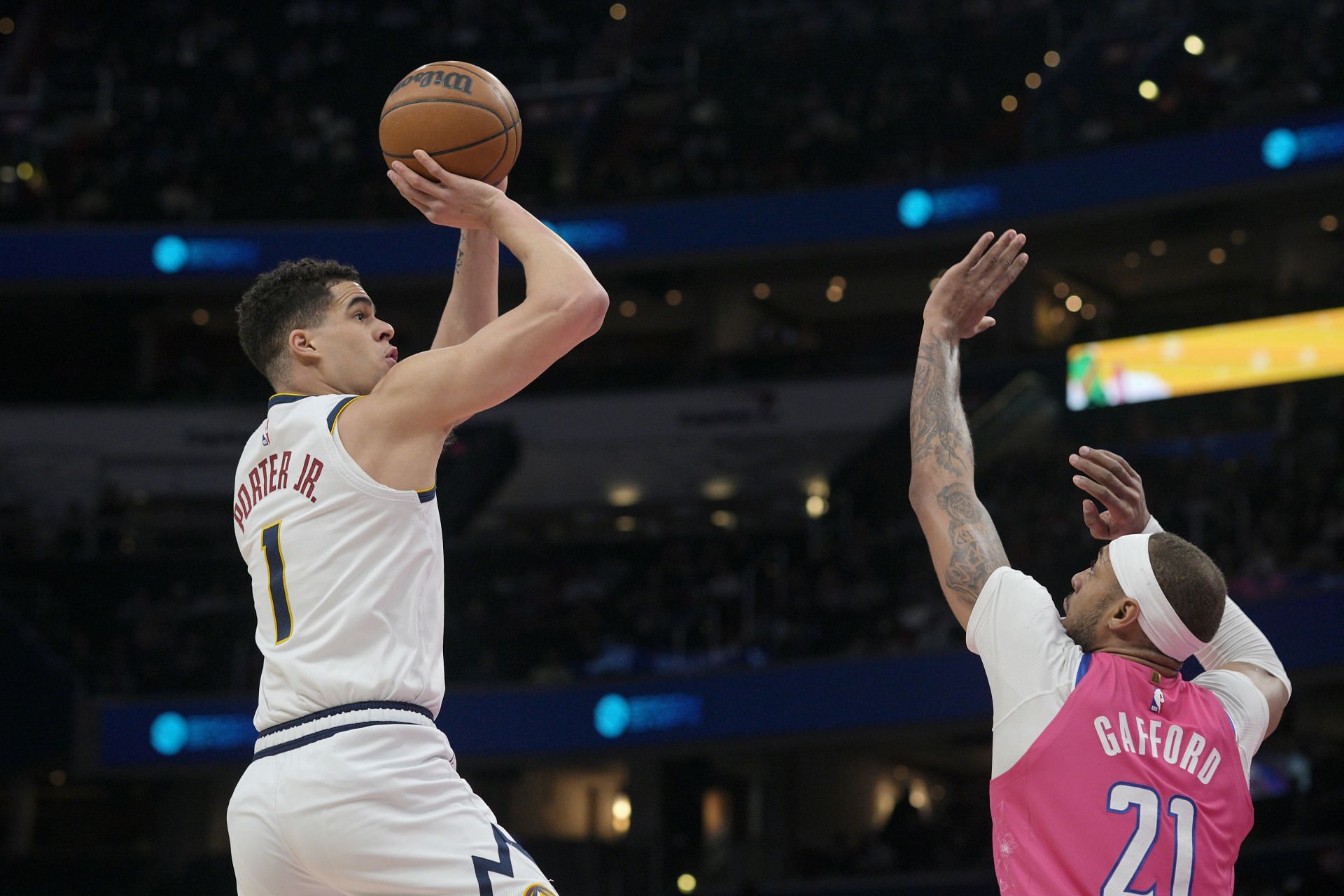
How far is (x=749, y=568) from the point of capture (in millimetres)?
18484

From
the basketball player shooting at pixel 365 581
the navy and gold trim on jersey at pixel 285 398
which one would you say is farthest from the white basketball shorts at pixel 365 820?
the navy and gold trim on jersey at pixel 285 398

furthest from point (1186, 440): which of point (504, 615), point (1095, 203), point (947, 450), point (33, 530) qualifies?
point (947, 450)

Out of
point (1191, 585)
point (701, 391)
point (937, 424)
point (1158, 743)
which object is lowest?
point (1158, 743)

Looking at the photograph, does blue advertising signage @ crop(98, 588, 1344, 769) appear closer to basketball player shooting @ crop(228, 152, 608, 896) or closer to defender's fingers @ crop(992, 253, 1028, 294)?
defender's fingers @ crop(992, 253, 1028, 294)

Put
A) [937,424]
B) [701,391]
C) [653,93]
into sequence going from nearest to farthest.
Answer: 1. [937,424]
2. [701,391]
3. [653,93]

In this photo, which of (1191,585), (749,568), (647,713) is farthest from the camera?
(749,568)

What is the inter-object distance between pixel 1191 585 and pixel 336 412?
188 cm

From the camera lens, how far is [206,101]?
24.5 meters

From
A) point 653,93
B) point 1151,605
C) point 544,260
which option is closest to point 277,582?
point 544,260

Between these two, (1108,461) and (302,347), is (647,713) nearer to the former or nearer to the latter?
(1108,461)

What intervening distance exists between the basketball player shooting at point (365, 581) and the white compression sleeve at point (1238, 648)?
5.57 ft

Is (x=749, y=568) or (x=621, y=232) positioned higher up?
(x=621, y=232)

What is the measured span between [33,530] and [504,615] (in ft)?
23.6

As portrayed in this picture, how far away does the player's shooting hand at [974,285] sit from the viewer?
368 centimetres
